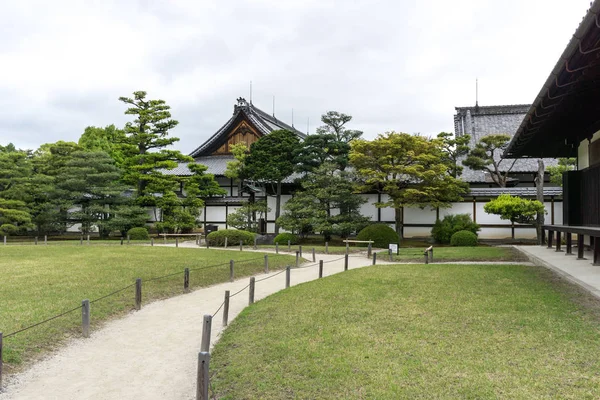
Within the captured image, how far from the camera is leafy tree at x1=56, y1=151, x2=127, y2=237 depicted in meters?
31.7

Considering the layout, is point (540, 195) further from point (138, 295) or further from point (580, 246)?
point (138, 295)

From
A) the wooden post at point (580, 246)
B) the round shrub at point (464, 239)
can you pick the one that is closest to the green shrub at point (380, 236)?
the round shrub at point (464, 239)

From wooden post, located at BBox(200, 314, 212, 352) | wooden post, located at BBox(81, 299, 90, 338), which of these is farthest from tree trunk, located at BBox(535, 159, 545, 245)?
wooden post, located at BBox(81, 299, 90, 338)

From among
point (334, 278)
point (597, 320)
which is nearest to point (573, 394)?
point (597, 320)

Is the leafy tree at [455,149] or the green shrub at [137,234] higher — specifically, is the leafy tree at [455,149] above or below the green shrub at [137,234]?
above

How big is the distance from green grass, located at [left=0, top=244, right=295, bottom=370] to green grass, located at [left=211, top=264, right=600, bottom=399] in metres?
2.93

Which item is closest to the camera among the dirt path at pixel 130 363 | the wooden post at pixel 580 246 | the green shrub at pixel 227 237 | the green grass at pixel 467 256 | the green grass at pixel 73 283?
the dirt path at pixel 130 363

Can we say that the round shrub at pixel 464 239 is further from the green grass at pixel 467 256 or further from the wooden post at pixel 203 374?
the wooden post at pixel 203 374

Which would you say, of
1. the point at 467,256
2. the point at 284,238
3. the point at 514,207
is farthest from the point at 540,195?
the point at 284,238

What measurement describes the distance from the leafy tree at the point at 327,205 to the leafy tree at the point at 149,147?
10.6 meters

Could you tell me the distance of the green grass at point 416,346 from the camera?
465cm

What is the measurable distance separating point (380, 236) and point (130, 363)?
19.8 metres

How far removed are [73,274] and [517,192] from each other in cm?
2550

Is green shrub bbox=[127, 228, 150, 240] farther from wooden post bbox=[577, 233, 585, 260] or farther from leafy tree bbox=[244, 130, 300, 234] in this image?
wooden post bbox=[577, 233, 585, 260]
